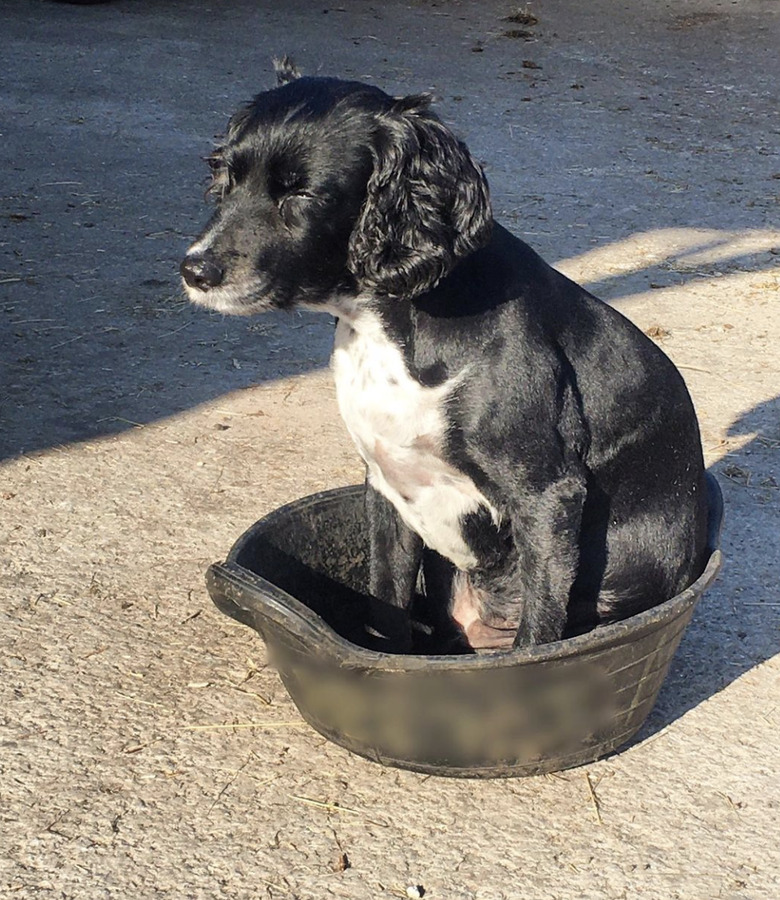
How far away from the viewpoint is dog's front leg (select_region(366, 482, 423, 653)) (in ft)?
11.2

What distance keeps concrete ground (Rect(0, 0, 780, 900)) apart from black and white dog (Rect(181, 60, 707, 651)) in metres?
0.48

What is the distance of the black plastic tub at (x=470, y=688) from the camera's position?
2.71m

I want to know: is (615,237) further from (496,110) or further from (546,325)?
(546,325)

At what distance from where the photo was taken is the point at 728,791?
3.00m

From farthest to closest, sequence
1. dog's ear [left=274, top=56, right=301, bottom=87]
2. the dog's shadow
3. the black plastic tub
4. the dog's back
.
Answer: the dog's shadow → dog's ear [left=274, top=56, right=301, bottom=87] → the dog's back → the black plastic tub

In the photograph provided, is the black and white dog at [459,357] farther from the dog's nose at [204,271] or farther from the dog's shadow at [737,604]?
the dog's shadow at [737,604]

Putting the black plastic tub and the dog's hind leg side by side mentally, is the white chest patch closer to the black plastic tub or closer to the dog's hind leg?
the dog's hind leg

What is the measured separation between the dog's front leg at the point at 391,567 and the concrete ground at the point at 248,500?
341 millimetres

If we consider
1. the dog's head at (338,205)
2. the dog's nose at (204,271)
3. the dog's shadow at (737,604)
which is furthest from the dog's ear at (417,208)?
the dog's shadow at (737,604)

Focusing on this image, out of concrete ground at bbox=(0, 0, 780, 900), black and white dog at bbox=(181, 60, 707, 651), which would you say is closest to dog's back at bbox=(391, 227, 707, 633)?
black and white dog at bbox=(181, 60, 707, 651)

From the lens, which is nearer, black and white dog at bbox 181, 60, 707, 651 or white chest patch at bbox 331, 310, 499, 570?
black and white dog at bbox 181, 60, 707, 651

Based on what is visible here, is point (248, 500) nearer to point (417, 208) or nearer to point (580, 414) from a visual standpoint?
point (580, 414)

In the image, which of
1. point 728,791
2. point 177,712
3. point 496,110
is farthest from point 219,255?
point 496,110

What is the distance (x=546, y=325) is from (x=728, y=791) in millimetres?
1148
